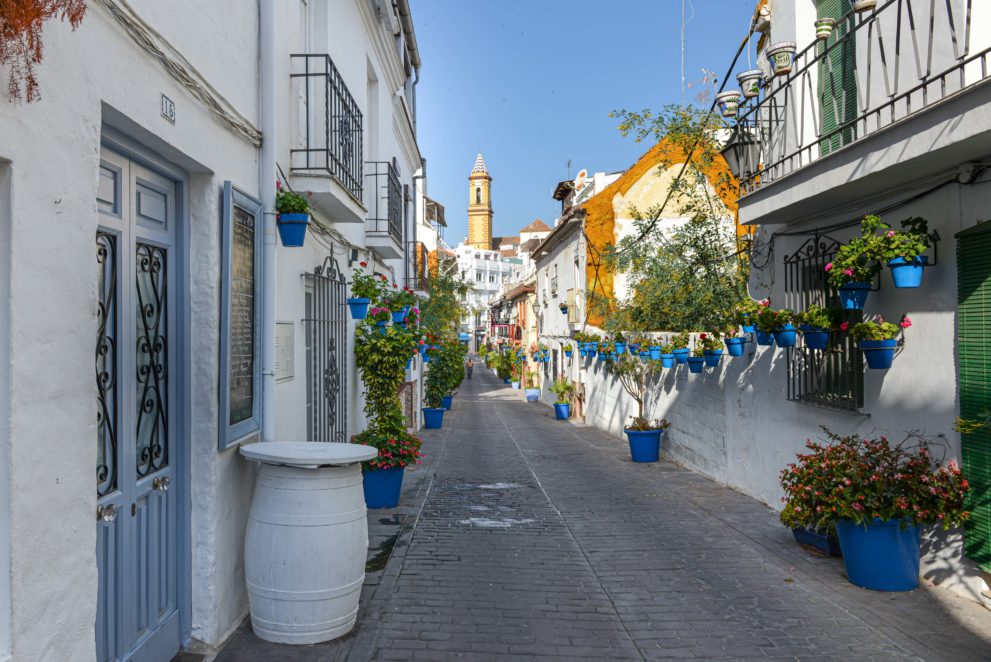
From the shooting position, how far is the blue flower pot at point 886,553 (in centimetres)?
523

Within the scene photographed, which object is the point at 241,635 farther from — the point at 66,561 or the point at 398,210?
the point at 398,210

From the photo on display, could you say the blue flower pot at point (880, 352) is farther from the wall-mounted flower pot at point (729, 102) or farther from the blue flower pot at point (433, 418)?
the blue flower pot at point (433, 418)

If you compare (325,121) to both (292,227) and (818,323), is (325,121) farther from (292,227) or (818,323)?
(818,323)

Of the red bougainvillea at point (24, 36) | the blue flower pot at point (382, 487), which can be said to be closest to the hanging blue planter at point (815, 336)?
the blue flower pot at point (382, 487)

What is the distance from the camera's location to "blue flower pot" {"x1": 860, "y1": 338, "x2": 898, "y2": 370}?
5590 mm

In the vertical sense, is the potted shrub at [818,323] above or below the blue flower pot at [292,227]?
below

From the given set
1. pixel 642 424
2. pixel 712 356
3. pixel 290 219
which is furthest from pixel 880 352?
pixel 642 424

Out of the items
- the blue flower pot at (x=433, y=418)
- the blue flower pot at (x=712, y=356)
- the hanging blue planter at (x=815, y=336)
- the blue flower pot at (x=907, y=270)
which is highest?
the blue flower pot at (x=907, y=270)

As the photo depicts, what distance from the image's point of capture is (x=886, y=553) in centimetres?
530

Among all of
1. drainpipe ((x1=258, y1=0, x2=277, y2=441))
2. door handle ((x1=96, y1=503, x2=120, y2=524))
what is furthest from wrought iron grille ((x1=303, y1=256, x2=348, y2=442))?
door handle ((x1=96, y1=503, x2=120, y2=524))

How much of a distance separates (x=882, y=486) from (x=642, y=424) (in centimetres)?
781

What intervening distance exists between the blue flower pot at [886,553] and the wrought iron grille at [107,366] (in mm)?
4909

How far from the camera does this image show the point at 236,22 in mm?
4719

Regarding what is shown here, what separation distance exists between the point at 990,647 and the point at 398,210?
9679 millimetres
